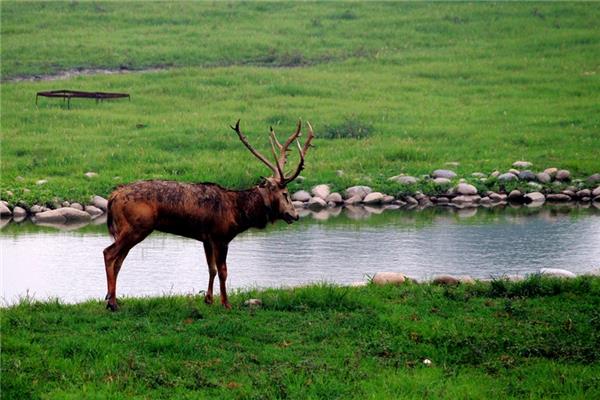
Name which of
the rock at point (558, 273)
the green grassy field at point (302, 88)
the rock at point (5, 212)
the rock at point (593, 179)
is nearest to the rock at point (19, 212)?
the rock at point (5, 212)

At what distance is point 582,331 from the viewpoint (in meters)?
13.6

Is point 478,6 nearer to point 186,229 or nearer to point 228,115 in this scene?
point 228,115

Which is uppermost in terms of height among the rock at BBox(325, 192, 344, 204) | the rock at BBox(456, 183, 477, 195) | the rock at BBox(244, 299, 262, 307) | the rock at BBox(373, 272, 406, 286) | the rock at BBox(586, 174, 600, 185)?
the rock at BBox(244, 299, 262, 307)

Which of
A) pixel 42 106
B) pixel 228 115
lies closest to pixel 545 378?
pixel 228 115

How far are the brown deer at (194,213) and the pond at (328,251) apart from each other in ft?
8.13

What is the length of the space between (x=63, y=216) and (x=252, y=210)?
11.2m

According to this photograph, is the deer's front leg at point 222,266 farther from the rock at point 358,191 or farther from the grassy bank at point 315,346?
the rock at point 358,191

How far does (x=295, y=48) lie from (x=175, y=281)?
90.1 ft

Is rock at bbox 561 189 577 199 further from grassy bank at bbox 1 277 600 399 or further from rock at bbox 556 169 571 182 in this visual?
grassy bank at bbox 1 277 600 399

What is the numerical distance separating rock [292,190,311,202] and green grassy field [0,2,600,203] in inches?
30.2

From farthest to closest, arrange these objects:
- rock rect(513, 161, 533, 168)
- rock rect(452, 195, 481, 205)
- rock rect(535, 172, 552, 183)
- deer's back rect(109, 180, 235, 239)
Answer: rock rect(513, 161, 533, 168)
rock rect(535, 172, 552, 183)
rock rect(452, 195, 481, 205)
deer's back rect(109, 180, 235, 239)

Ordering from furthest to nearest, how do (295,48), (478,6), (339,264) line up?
(478,6)
(295,48)
(339,264)

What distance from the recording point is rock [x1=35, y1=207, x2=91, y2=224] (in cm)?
2502

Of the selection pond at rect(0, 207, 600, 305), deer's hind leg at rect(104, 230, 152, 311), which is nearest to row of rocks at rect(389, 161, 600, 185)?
pond at rect(0, 207, 600, 305)
